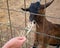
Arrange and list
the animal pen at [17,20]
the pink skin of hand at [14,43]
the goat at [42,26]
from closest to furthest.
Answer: the pink skin of hand at [14,43]
the goat at [42,26]
the animal pen at [17,20]

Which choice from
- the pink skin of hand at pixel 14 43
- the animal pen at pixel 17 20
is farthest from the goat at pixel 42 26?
the pink skin of hand at pixel 14 43

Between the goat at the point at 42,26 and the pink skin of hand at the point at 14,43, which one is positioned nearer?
the pink skin of hand at the point at 14,43

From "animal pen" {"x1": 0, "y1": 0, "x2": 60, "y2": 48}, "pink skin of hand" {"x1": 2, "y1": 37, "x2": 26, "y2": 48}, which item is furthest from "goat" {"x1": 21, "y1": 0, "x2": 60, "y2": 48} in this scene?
"pink skin of hand" {"x1": 2, "y1": 37, "x2": 26, "y2": 48}

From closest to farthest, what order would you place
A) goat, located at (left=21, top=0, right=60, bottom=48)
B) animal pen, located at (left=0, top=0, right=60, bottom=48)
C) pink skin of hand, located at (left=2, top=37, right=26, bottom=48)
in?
pink skin of hand, located at (left=2, top=37, right=26, bottom=48)
goat, located at (left=21, top=0, right=60, bottom=48)
animal pen, located at (left=0, top=0, right=60, bottom=48)

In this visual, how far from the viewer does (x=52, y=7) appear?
363 centimetres

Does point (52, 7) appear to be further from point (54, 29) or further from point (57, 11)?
point (54, 29)

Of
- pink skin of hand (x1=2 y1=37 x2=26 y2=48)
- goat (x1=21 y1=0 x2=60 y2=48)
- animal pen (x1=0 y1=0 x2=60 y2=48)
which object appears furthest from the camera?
animal pen (x1=0 y1=0 x2=60 y2=48)

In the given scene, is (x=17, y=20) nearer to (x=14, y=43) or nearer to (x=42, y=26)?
(x=42, y=26)

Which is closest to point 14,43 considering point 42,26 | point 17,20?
point 42,26

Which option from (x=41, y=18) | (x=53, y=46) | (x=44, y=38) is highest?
(x=41, y=18)

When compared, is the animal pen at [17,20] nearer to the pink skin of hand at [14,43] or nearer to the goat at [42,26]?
the goat at [42,26]

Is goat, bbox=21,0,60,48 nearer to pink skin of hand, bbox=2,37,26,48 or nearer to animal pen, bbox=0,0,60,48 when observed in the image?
animal pen, bbox=0,0,60,48

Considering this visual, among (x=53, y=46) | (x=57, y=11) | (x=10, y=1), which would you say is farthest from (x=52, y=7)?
(x=53, y=46)

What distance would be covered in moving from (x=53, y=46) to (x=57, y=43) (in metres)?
0.18
